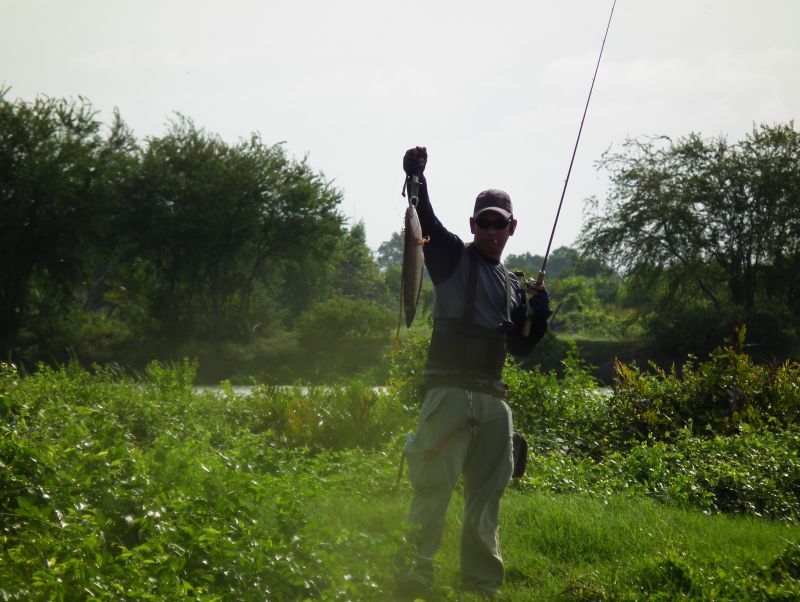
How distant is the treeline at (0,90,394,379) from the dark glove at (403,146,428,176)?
22.4 meters

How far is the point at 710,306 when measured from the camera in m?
31.1

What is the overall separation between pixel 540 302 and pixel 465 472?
103cm

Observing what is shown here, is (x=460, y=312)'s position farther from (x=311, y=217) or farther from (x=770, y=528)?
(x=311, y=217)

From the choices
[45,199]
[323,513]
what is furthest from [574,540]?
[45,199]

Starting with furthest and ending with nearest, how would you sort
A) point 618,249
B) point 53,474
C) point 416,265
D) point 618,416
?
point 618,249 < point 618,416 < point 416,265 < point 53,474

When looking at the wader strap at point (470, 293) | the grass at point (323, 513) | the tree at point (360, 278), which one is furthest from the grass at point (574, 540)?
the tree at point (360, 278)

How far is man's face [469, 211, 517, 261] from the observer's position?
5535 mm

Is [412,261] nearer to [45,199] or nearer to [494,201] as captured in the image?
[494,201]

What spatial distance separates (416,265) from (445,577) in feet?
6.41

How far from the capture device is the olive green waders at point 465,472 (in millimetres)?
5301

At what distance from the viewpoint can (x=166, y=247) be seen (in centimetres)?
3191

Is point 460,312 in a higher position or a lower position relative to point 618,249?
lower

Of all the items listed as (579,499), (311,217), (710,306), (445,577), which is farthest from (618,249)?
(445,577)

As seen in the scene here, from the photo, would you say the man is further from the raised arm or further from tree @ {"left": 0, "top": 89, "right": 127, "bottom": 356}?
tree @ {"left": 0, "top": 89, "right": 127, "bottom": 356}
